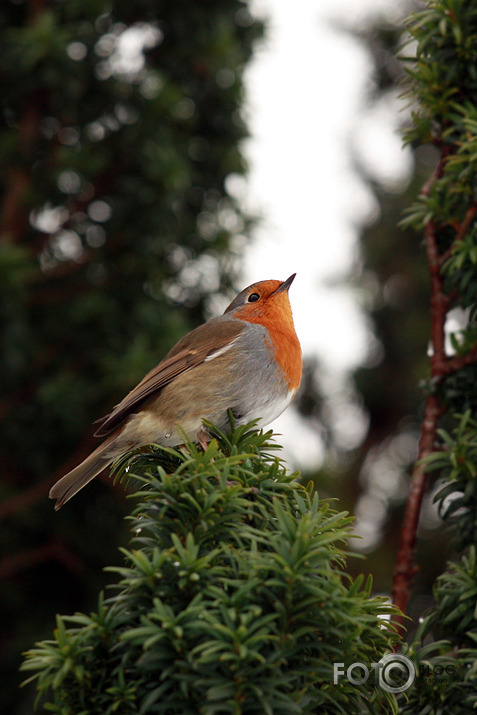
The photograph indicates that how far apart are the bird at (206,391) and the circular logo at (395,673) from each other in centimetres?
91

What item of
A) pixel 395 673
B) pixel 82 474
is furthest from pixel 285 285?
pixel 395 673

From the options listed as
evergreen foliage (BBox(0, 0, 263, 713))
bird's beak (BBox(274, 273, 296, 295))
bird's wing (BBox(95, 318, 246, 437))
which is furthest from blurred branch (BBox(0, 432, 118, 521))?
bird's beak (BBox(274, 273, 296, 295))

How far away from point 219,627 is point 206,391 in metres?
1.22

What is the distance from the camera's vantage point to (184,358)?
2490 mm

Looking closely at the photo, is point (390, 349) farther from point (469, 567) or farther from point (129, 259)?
point (469, 567)

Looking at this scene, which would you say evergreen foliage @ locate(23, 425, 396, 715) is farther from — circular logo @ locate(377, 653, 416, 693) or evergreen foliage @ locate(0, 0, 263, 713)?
evergreen foliage @ locate(0, 0, 263, 713)

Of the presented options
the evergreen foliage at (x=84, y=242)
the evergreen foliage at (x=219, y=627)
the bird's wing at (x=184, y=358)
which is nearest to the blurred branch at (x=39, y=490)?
the evergreen foliage at (x=84, y=242)

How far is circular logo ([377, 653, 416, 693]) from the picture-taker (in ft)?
4.26

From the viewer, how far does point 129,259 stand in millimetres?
4141

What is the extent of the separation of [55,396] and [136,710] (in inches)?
113

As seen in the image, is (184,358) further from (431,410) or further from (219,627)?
(219,627)

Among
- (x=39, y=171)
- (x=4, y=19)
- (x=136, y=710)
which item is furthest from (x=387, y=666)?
(x=4, y=19)

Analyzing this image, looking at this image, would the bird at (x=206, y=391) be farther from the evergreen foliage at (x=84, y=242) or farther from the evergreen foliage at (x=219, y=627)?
the evergreen foliage at (x=84, y=242)

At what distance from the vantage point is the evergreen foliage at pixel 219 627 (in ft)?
3.52
